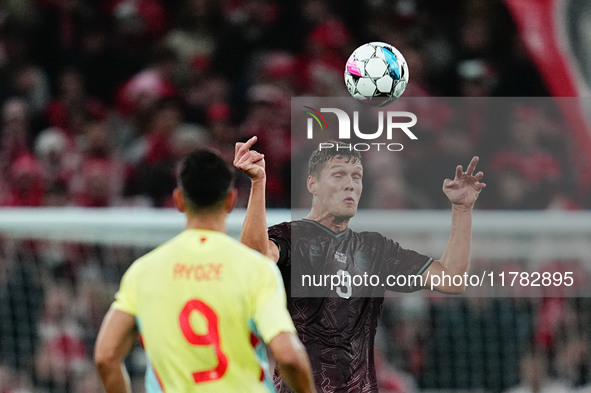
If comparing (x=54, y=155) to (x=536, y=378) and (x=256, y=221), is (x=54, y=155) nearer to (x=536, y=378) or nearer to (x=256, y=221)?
(x=536, y=378)

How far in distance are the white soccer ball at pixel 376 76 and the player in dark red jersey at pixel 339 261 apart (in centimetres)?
77

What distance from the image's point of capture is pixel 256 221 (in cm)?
461

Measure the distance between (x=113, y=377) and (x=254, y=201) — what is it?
1217 millimetres

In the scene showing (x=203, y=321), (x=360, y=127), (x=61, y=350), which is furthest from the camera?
(x=61, y=350)

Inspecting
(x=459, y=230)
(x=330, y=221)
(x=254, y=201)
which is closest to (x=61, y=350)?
(x=330, y=221)

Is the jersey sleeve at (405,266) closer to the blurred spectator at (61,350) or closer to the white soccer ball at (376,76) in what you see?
the white soccer ball at (376,76)

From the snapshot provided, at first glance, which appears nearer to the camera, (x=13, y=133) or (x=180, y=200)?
(x=180, y=200)

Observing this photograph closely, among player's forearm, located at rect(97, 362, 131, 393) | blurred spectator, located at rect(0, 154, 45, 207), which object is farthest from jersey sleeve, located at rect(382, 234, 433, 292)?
blurred spectator, located at rect(0, 154, 45, 207)

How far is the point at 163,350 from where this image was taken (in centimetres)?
363

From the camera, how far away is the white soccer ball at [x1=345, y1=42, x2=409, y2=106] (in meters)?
5.86

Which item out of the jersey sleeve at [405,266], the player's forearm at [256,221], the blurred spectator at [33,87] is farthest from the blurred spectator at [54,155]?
the player's forearm at [256,221]

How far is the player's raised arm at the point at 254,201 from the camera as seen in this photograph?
4.61m

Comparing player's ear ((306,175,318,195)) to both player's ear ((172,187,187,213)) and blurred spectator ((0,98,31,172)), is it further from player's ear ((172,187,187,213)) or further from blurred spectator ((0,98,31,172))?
blurred spectator ((0,98,31,172))

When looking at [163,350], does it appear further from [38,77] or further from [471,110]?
[38,77]
